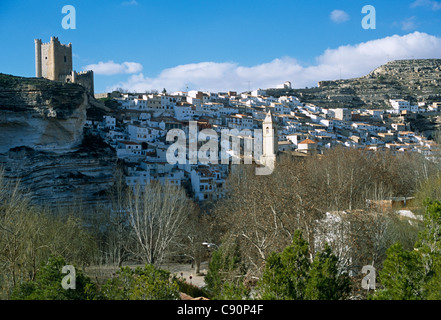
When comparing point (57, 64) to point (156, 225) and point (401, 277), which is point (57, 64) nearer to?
point (156, 225)

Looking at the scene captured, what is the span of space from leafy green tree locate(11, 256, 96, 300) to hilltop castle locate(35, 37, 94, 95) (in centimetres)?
3924

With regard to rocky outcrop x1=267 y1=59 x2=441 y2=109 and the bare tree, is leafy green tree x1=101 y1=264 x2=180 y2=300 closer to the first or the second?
the bare tree

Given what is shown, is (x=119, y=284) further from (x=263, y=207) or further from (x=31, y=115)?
(x=31, y=115)

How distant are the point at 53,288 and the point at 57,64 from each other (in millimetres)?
41873

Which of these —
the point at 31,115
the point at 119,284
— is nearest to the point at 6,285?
the point at 119,284

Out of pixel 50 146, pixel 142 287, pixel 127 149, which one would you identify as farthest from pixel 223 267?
pixel 127 149

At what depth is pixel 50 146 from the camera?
25.4 m

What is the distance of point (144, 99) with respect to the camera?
49156 millimetres

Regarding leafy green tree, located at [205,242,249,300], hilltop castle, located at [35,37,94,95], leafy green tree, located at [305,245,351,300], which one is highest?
hilltop castle, located at [35,37,94,95]

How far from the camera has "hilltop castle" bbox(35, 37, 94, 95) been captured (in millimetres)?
45031

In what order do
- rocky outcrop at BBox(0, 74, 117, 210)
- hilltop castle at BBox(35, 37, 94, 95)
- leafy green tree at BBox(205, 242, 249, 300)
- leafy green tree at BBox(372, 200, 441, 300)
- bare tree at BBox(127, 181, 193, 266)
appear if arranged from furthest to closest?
1. hilltop castle at BBox(35, 37, 94, 95)
2. rocky outcrop at BBox(0, 74, 117, 210)
3. bare tree at BBox(127, 181, 193, 266)
4. leafy green tree at BBox(205, 242, 249, 300)
5. leafy green tree at BBox(372, 200, 441, 300)

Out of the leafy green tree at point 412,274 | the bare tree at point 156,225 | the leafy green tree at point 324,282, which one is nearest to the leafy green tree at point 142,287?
the leafy green tree at point 324,282

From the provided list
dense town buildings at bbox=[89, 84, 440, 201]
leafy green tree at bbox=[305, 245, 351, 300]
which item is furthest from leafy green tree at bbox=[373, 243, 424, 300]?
dense town buildings at bbox=[89, 84, 440, 201]

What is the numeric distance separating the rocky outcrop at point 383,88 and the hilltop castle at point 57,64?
40.2 m
